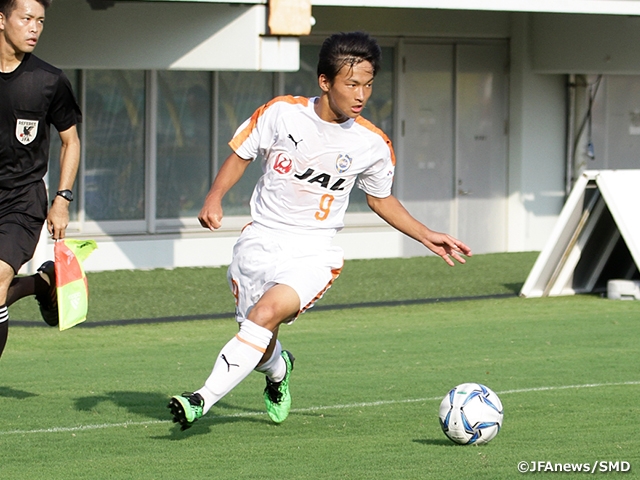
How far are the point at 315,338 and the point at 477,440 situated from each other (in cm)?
460

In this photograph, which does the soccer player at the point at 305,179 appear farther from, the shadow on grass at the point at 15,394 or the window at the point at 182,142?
the window at the point at 182,142

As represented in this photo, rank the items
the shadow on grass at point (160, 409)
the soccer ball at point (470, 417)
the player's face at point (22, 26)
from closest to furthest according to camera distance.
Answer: the soccer ball at point (470, 417) → the player's face at point (22, 26) → the shadow on grass at point (160, 409)

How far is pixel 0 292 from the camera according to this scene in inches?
248

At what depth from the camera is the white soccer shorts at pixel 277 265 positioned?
242 inches

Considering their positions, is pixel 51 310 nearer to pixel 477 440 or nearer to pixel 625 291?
pixel 477 440

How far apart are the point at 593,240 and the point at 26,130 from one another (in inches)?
342

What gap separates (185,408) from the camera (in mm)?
5570

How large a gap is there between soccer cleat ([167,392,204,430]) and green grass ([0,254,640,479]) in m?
0.24

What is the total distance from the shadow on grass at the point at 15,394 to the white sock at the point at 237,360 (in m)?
2.39

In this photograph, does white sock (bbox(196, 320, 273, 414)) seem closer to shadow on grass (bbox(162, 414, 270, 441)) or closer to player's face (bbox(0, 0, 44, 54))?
shadow on grass (bbox(162, 414, 270, 441))

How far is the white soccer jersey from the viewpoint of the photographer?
626cm

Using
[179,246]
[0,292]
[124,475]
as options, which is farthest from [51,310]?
[179,246]

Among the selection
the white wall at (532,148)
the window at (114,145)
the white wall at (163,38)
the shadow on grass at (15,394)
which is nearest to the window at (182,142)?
the window at (114,145)

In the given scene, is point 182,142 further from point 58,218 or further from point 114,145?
point 58,218
